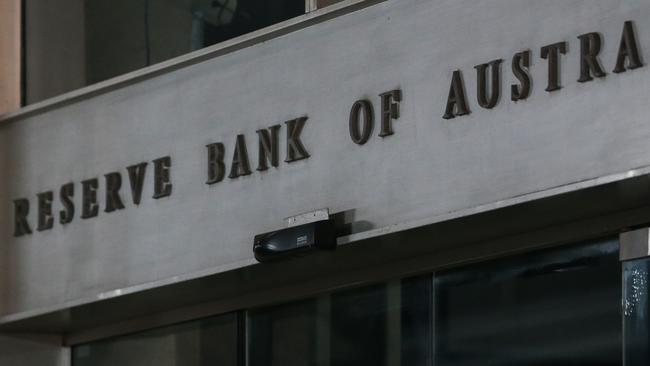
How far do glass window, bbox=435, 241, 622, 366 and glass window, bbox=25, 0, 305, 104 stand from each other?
8.43 feet

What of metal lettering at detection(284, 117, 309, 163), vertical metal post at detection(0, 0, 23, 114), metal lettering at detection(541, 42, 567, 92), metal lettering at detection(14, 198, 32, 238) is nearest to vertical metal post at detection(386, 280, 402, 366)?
metal lettering at detection(284, 117, 309, 163)

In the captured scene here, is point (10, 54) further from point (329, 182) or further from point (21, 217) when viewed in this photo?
point (329, 182)

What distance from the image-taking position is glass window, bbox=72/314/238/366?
14172 millimetres

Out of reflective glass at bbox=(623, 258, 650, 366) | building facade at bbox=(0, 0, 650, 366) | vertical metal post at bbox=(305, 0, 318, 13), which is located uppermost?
vertical metal post at bbox=(305, 0, 318, 13)

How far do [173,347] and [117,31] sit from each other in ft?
8.72

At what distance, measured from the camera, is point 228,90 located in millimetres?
13531

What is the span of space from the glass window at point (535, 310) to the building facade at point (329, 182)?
1 cm

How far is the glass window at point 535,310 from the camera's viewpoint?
11695 mm

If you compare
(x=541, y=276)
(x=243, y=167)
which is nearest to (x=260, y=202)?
(x=243, y=167)

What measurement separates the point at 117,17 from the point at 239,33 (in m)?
1.54

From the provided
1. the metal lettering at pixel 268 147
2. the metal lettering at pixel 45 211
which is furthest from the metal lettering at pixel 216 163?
the metal lettering at pixel 45 211

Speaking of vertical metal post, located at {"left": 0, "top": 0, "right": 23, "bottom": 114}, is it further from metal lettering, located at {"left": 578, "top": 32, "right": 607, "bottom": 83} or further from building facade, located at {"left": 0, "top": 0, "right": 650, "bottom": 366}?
metal lettering, located at {"left": 578, "top": 32, "right": 607, "bottom": 83}

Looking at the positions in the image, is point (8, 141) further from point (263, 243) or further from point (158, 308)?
point (263, 243)

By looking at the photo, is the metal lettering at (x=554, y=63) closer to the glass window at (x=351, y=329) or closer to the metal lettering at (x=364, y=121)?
the metal lettering at (x=364, y=121)
